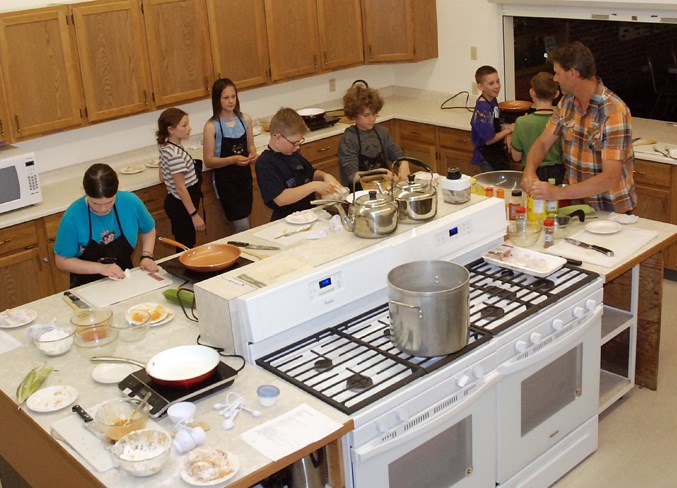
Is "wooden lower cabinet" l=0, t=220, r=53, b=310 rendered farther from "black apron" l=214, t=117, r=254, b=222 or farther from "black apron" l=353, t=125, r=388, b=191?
"black apron" l=353, t=125, r=388, b=191

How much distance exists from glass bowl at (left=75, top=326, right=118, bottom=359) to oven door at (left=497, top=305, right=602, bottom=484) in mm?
1539

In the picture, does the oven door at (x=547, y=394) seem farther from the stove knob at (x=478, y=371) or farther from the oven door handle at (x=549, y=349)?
the stove knob at (x=478, y=371)

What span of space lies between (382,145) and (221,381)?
8.38 ft

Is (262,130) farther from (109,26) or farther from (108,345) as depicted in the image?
(108,345)

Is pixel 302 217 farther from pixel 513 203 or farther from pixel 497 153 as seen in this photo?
pixel 497 153

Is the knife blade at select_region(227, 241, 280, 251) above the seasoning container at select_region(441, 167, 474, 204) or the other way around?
the other way around

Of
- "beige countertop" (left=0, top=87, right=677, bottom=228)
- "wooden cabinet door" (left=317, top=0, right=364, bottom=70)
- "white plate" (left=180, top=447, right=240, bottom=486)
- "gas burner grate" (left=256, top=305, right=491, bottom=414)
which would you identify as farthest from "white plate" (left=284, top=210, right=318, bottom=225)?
"wooden cabinet door" (left=317, top=0, right=364, bottom=70)

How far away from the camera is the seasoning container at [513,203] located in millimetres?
4368

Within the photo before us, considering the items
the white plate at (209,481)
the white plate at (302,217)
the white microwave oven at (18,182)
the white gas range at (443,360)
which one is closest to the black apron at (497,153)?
the white plate at (302,217)

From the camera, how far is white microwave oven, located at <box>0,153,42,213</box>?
17.6ft

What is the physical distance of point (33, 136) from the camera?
571 cm

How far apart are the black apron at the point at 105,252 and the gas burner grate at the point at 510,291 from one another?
1.73 meters

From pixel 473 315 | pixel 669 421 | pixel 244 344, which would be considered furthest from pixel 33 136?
pixel 669 421

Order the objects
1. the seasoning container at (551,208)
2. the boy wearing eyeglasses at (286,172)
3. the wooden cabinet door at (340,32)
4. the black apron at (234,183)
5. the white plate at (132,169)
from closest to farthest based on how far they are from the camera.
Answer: the seasoning container at (551,208) → the boy wearing eyeglasses at (286,172) → the black apron at (234,183) → the white plate at (132,169) → the wooden cabinet door at (340,32)
